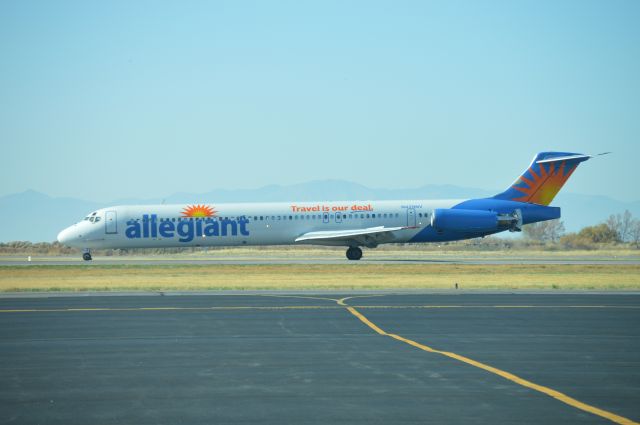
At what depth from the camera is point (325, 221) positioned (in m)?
55.3

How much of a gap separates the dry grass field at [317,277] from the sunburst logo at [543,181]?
10692mm

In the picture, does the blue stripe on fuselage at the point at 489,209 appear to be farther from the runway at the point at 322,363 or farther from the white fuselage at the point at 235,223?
the runway at the point at 322,363

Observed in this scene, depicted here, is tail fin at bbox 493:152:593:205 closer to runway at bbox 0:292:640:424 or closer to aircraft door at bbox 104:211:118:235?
aircraft door at bbox 104:211:118:235

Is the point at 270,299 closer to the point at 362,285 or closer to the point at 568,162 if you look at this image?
the point at 362,285

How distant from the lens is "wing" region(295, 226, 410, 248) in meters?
53.8

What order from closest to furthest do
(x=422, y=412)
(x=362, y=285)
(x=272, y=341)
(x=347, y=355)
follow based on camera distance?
(x=422, y=412) < (x=347, y=355) < (x=272, y=341) < (x=362, y=285)

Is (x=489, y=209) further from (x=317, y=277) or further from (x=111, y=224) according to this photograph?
(x=111, y=224)

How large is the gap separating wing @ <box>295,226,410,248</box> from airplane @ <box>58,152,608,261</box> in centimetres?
7

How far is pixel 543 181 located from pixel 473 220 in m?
5.87

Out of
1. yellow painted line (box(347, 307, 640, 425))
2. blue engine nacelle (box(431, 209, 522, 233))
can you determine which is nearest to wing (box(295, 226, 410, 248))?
blue engine nacelle (box(431, 209, 522, 233))

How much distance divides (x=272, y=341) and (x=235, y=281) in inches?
779

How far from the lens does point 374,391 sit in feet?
38.1

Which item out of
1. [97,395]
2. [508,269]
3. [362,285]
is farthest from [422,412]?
[508,269]

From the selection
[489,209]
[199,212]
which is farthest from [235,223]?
[489,209]
